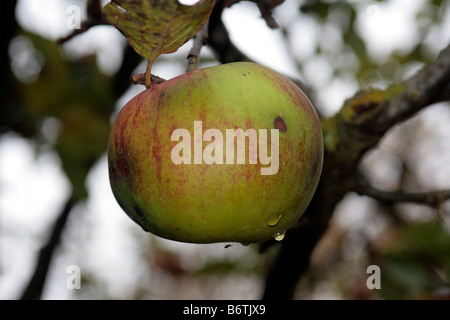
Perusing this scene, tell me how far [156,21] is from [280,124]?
0.63 feet

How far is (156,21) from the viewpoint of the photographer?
23.6 inches

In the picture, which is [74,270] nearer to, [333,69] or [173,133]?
[173,133]

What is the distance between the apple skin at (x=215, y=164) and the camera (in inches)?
22.8

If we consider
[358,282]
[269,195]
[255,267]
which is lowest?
[255,267]

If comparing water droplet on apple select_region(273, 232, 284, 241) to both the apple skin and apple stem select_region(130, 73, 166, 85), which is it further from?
apple stem select_region(130, 73, 166, 85)

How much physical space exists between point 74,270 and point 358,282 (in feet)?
5.77

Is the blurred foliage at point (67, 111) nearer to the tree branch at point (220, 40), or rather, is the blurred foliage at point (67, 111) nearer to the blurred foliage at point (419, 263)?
the tree branch at point (220, 40)

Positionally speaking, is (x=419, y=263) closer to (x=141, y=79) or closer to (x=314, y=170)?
(x=314, y=170)

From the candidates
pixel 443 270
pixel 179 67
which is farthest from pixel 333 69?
pixel 443 270

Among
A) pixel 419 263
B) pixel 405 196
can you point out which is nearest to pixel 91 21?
pixel 405 196

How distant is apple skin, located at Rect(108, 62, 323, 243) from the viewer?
1.90 ft

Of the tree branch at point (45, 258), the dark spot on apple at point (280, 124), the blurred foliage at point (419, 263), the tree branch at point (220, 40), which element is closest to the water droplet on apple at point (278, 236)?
the dark spot on apple at point (280, 124)
